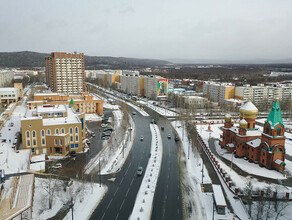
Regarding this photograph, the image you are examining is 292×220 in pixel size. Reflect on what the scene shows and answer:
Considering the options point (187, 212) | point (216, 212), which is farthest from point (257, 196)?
point (187, 212)

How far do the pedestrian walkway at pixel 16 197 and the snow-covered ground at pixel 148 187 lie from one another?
8612mm

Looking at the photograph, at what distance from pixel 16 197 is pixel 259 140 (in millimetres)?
28968

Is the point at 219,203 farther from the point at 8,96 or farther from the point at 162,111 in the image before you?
the point at 8,96

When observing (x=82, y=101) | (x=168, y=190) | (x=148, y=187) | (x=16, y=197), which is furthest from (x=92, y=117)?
(x=16, y=197)

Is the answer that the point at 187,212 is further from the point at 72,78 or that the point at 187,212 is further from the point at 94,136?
the point at 72,78

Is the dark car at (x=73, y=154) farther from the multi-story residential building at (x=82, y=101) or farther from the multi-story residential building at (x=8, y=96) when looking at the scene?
the multi-story residential building at (x=8, y=96)

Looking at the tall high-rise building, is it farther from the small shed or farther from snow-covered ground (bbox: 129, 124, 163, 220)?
the small shed

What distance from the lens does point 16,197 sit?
20.5m

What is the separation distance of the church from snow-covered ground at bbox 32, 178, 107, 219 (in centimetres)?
1952

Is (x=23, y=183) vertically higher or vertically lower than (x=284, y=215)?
higher

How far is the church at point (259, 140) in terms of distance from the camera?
30078mm

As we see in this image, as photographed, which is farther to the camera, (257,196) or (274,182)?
(274,182)

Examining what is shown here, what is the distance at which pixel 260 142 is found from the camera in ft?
107

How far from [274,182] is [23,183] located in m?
25.7
